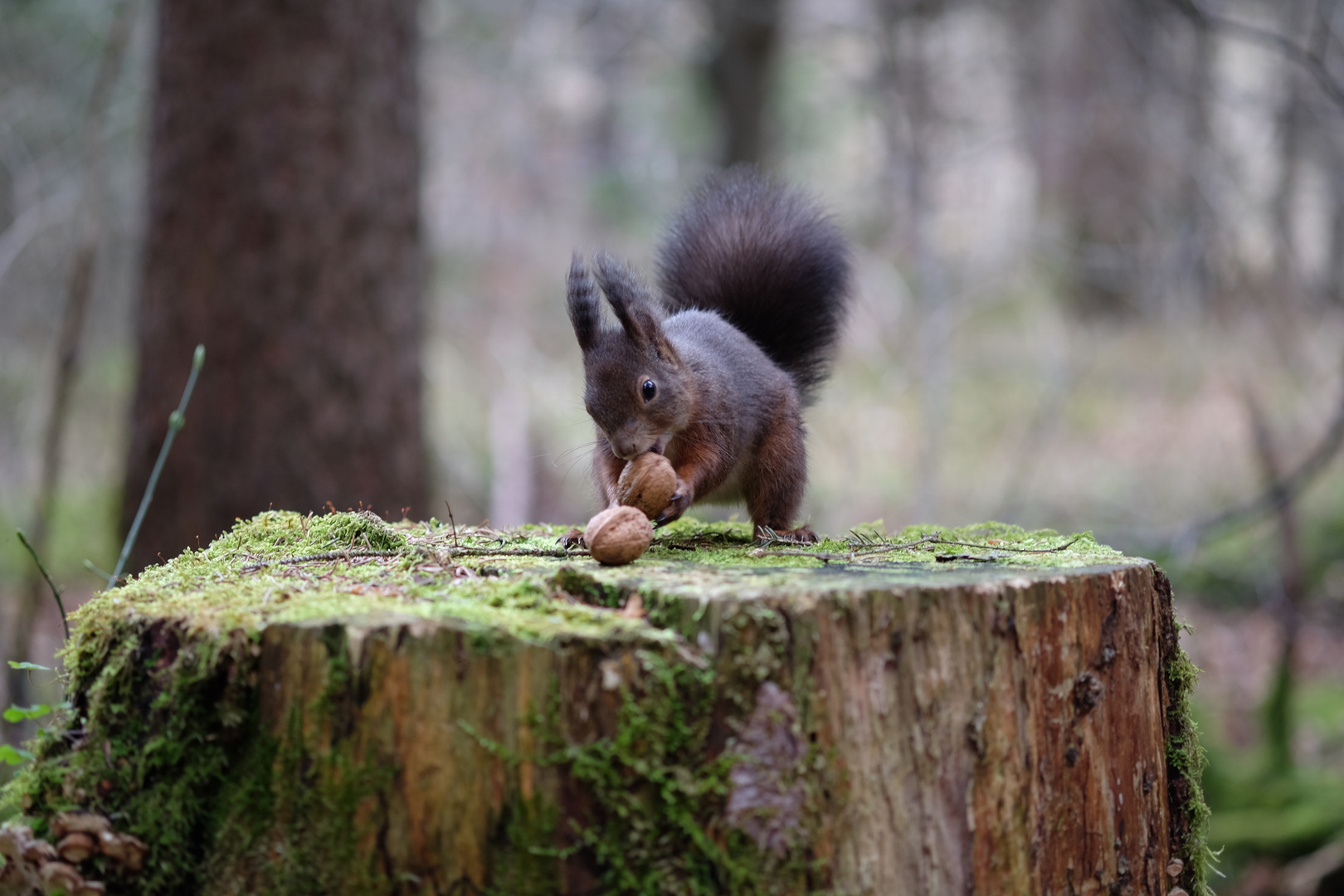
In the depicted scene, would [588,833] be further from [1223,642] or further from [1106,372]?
[1106,372]

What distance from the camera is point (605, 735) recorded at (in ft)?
4.40

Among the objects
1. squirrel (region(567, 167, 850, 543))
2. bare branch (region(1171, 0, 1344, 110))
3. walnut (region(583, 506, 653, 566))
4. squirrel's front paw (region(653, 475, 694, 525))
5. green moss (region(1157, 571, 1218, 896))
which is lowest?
green moss (region(1157, 571, 1218, 896))

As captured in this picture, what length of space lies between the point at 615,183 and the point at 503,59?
124cm

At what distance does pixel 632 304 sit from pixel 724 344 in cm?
40

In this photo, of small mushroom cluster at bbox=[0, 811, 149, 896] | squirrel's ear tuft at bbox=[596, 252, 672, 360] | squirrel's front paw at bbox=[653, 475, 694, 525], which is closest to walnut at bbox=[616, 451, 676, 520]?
squirrel's front paw at bbox=[653, 475, 694, 525]

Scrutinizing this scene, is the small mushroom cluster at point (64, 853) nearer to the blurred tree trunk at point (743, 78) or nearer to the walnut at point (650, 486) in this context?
the walnut at point (650, 486)

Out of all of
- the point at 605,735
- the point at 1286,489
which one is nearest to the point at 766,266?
the point at 605,735

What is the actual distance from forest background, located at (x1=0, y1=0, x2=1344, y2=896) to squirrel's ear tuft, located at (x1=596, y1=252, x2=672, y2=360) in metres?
1.93

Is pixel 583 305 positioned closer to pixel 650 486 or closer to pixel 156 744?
pixel 650 486

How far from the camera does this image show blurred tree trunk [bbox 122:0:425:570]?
3732 mm

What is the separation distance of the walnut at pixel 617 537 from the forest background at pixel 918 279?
2.29m

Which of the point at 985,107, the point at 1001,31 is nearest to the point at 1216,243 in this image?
the point at 985,107

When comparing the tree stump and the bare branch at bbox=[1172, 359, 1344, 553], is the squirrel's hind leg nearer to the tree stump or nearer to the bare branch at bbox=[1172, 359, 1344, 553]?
the tree stump

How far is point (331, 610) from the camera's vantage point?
1.43 meters
